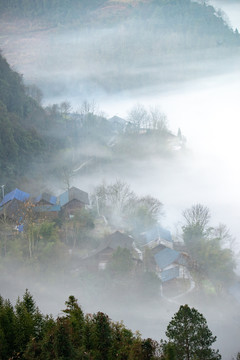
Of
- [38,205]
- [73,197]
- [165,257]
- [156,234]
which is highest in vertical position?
[73,197]

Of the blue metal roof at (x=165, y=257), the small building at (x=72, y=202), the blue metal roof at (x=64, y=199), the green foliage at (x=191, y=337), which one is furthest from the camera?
the blue metal roof at (x=64, y=199)

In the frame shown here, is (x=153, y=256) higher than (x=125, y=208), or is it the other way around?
(x=125, y=208)

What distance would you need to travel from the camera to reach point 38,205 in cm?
2434

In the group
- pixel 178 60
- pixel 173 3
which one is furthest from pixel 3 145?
pixel 178 60

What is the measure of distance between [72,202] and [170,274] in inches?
340

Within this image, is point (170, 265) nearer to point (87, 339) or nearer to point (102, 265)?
point (102, 265)

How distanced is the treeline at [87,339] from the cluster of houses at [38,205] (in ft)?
38.8

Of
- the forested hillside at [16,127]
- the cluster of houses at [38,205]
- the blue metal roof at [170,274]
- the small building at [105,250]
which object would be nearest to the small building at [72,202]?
the cluster of houses at [38,205]

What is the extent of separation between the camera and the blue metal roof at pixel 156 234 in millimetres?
24506

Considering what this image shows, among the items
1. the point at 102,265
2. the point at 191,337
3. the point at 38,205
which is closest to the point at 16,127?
the point at 38,205

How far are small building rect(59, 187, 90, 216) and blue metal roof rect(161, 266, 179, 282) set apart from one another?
7598mm

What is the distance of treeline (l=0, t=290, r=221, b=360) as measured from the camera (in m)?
8.24

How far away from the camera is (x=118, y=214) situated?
90.5ft

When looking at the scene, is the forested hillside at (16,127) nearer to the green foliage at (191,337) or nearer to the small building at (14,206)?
the small building at (14,206)
